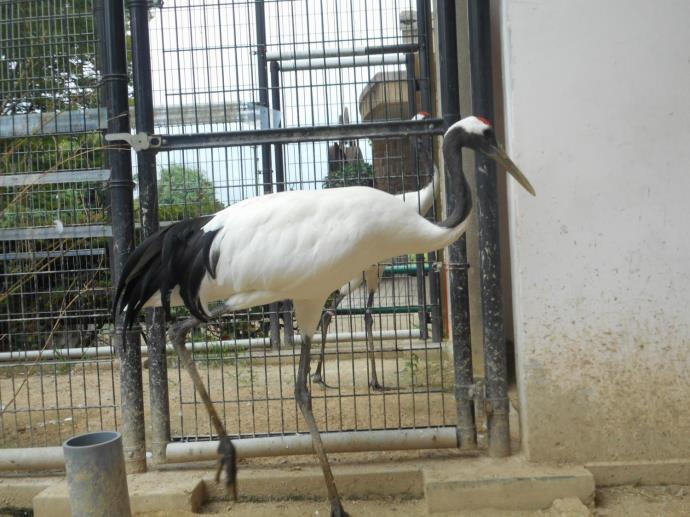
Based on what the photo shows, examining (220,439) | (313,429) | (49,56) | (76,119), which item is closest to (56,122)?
(76,119)

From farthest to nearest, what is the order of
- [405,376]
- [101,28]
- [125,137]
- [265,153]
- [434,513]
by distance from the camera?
[265,153] → [405,376] → [101,28] → [125,137] → [434,513]

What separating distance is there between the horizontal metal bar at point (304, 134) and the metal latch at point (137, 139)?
0.05 m

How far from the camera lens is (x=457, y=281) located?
376cm

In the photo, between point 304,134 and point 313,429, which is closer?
point 313,429

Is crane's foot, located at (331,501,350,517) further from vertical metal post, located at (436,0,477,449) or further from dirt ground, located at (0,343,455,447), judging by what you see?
vertical metal post, located at (436,0,477,449)

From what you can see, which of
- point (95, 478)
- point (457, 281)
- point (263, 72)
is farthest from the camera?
point (263, 72)

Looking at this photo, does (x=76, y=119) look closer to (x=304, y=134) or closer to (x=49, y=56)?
(x=49, y=56)

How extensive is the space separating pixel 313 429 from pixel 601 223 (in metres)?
1.73

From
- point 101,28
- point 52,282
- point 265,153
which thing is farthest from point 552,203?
point 52,282

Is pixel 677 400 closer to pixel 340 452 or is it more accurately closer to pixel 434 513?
pixel 434 513

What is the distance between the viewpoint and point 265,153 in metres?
6.93

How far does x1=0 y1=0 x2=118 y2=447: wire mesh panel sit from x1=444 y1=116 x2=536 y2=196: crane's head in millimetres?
1988

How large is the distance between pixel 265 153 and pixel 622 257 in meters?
4.23

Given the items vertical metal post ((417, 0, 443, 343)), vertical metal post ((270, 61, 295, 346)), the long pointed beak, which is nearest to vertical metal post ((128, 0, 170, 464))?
the long pointed beak
